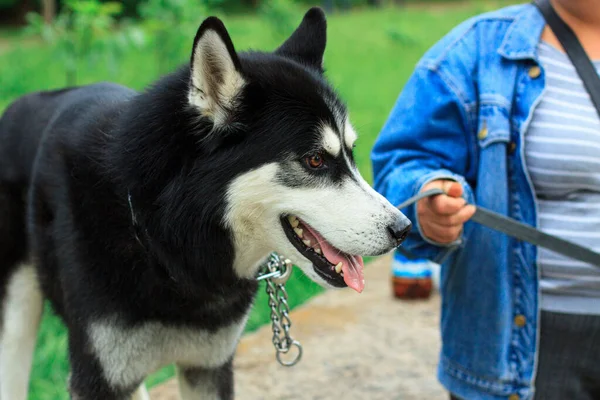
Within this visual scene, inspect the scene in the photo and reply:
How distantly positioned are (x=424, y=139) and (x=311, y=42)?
0.45m

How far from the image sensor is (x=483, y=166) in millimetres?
2234

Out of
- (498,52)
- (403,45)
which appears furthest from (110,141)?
(403,45)

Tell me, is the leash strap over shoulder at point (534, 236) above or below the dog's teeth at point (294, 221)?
below

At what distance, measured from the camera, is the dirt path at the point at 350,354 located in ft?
10.5

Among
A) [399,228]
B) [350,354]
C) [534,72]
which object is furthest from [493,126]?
[350,354]

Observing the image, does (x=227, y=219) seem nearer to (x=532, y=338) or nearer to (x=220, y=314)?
(x=220, y=314)

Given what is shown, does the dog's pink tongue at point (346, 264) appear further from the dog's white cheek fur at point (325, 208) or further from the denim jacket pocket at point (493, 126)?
the denim jacket pocket at point (493, 126)

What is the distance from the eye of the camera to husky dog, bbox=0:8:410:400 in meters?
1.90

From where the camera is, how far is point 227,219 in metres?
1.93

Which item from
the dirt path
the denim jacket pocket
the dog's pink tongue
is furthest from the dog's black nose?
the dirt path

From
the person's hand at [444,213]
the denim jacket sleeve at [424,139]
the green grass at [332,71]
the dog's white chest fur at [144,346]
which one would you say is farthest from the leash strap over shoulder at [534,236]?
the dog's white chest fur at [144,346]

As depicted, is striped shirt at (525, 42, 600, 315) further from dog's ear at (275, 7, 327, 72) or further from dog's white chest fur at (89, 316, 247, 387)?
dog's white chest fur at (89, 316, 247, 387)

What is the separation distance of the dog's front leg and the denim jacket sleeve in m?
0.71

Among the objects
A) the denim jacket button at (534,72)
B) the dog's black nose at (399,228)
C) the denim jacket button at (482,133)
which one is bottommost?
the dog's black nose at (399,228)
